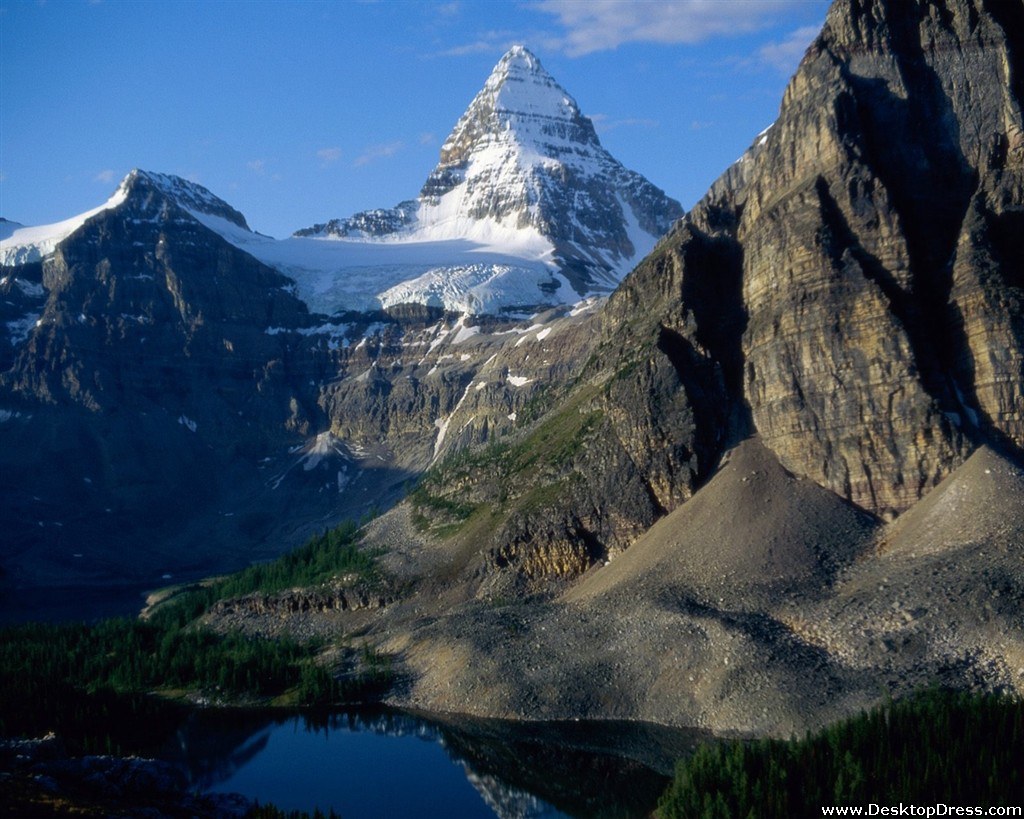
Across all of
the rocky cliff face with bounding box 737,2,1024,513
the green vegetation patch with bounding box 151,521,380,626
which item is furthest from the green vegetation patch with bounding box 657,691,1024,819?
the green vegetation patch with bounding box 151,521,380,626

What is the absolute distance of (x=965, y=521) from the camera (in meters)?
78.4

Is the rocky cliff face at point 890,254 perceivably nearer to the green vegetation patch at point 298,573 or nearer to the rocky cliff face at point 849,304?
the rocky cliff face at point 849,304

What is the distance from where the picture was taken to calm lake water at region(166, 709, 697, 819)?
217 feet

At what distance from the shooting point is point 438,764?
74812mm

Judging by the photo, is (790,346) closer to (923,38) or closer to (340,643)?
(923,38)

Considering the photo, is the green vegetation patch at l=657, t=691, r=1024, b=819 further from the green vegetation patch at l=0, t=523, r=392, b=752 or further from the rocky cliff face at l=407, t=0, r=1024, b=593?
the green vegetation patch at l=0, t=523, r=392, b=752

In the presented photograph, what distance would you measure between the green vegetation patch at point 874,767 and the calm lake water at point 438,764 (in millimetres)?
6496

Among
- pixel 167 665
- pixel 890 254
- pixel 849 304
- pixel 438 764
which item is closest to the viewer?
pixel 438 764

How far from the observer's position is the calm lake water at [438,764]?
217ft

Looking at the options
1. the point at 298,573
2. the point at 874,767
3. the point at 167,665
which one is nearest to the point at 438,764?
the point at 874,767

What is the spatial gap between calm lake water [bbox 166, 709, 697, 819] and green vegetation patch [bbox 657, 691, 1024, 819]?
6496 millimetres

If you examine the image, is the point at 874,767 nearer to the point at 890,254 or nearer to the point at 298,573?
the point at 890,254

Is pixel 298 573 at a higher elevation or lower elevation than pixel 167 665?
higher

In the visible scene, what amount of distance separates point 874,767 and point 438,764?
29914 mm
